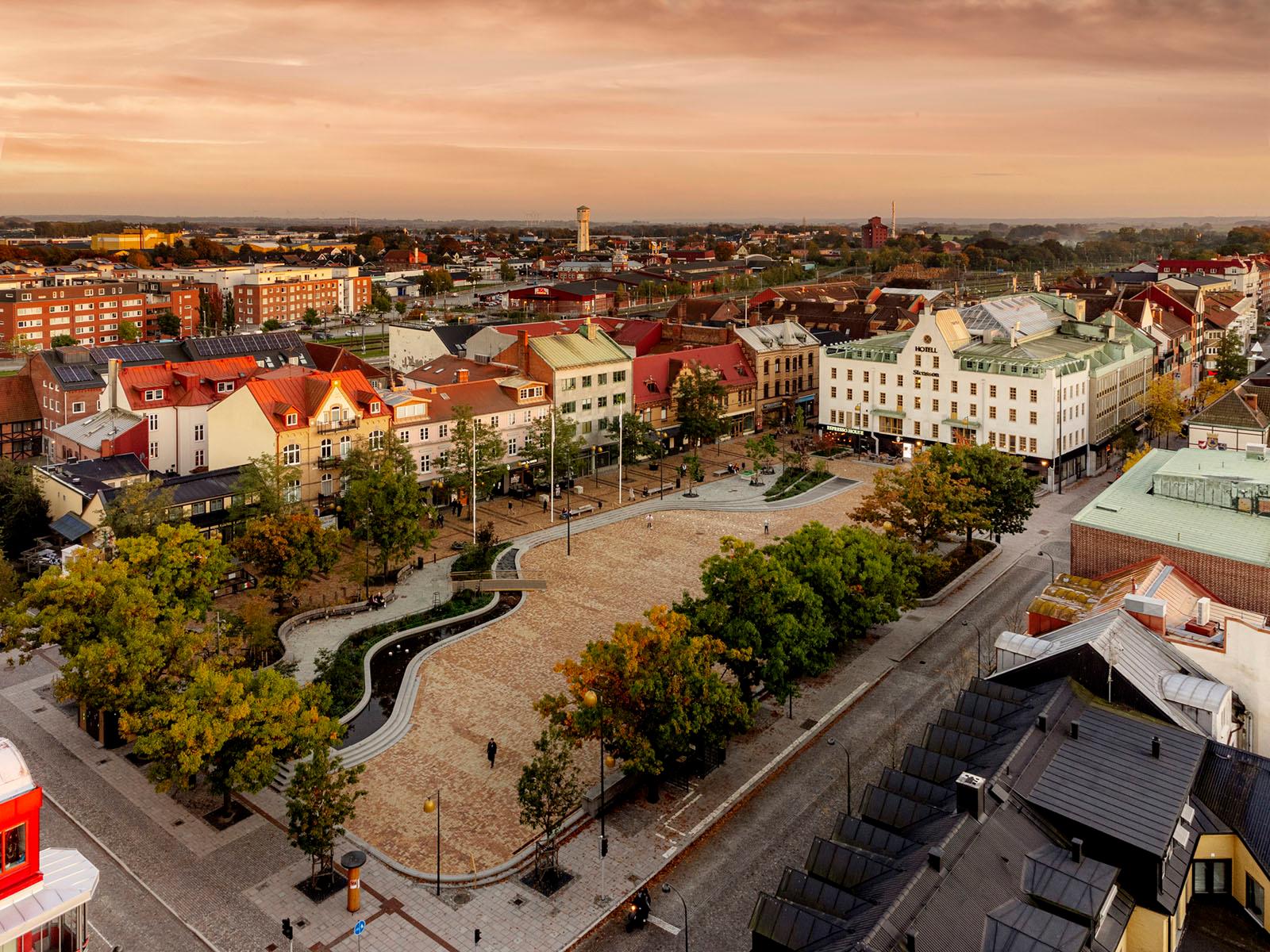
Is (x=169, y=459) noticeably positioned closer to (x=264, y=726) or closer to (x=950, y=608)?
(x=264, y=726)

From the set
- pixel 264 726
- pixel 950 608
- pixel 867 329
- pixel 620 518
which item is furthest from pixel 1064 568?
pixel 867 329

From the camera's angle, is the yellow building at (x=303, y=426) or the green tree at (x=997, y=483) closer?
the green tree at (x=997, y=483)

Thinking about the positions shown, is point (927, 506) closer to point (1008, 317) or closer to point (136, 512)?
point (1008, 317)

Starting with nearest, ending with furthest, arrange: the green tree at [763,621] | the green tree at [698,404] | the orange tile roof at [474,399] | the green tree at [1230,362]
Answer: the green tree at [763,621] → the orange tile roof at [474,399] → the green tree at [698,404] → the green tree at [1230,362]

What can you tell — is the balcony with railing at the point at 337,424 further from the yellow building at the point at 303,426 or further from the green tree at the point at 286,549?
the green tree at the point at 286,549

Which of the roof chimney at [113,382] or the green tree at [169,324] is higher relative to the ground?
the green tree at [169,324]

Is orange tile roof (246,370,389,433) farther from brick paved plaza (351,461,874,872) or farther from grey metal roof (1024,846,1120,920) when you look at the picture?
grey metal roof (1024,846,1120,920)

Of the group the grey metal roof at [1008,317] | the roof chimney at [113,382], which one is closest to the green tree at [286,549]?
the roof chimney at [113,382]
